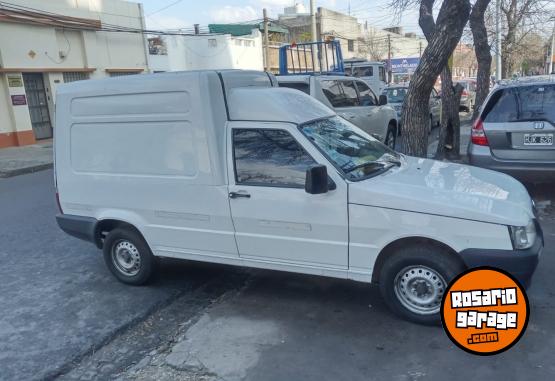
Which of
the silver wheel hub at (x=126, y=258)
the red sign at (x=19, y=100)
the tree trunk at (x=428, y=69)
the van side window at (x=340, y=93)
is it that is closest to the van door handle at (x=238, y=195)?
the silver wheel hub at (x=126, y=258)

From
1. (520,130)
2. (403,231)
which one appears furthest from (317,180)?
(520,130)

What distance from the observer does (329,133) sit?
14.0ft

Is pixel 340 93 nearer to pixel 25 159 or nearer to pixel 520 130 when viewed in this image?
pixel 520 130

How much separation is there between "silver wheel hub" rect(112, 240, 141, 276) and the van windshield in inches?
82.4

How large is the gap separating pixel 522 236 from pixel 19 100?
1721 cm

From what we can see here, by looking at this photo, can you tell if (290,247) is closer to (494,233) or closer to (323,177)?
(323,177)

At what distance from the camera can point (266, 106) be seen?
4.05 meters

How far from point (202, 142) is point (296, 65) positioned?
452 inches

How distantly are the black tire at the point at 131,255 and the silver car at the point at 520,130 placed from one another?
4.45 metres

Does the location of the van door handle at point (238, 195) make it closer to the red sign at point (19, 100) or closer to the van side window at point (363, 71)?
the red sign at point (19, 100)

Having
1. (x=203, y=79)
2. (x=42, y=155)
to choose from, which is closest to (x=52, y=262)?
(x=203, y=79)

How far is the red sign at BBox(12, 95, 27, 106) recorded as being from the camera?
16.5 meters

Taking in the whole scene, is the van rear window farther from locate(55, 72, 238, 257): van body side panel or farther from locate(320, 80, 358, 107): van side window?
locate(55, 72, 238, 257): van body side panel

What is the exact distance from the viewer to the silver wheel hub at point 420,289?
11.9ft
